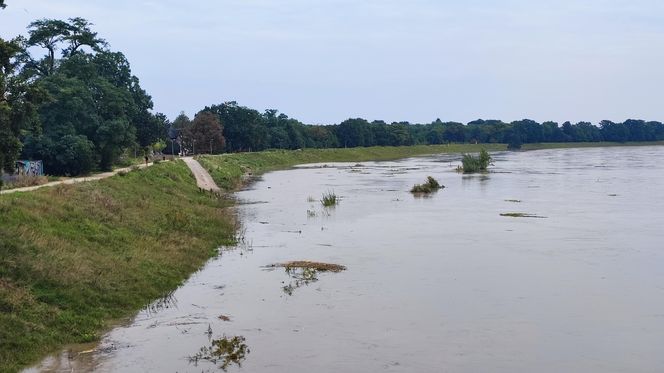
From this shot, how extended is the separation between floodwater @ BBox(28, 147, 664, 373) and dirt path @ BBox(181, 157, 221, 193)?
24063mm

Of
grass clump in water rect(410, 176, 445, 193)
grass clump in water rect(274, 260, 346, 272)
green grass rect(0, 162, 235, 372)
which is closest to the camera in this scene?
green grass rect(0, 162, 235, 372)

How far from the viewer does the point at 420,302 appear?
23.8m

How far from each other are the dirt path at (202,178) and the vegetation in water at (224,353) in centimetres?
4707

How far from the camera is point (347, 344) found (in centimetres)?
1925

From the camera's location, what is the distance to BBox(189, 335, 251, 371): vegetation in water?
17.8 m

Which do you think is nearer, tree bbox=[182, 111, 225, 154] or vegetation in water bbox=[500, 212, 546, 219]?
vegetation in water bbox=[500, 212, 546, 219]

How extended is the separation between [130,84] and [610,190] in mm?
50986

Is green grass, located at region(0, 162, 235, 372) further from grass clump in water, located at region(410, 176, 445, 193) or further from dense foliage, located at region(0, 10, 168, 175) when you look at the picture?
grass clump in water, located at region(410, 176, 445, 193)

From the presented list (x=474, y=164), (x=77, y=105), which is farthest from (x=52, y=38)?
(x=474, y=164)

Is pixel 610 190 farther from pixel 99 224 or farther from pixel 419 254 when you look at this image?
pixel 99 224

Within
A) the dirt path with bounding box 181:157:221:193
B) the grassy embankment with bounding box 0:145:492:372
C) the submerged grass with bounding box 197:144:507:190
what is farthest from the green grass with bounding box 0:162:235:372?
the submerged grass with bounding box 197:144:507:190

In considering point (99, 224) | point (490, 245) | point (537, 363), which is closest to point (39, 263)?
point (99, 224)

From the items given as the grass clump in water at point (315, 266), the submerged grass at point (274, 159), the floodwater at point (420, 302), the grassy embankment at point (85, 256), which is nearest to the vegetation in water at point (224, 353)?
the floodwater at point (420, 302)

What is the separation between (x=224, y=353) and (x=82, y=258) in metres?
9.43
